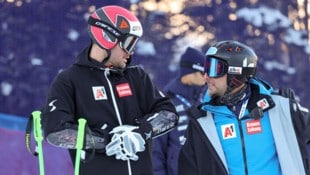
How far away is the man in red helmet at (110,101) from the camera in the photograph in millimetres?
3566

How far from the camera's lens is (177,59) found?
19.8ft

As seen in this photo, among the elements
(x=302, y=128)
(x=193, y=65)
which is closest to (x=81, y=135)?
(x=302, y=128)

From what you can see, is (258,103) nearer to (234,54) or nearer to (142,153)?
(234,54)

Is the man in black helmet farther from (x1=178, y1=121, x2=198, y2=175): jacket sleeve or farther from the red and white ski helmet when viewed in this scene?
the red and white ski helmet

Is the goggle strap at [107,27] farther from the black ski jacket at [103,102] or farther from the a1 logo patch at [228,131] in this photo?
the a1 logo patch at [228,131]

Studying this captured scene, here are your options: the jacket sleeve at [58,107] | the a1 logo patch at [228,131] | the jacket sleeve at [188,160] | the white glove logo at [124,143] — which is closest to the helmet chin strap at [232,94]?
the a1 logo patch at [228,131]

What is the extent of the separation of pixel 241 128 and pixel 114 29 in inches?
36.2

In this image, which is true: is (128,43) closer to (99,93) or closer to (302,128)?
(99,93)

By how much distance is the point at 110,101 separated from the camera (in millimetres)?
3725

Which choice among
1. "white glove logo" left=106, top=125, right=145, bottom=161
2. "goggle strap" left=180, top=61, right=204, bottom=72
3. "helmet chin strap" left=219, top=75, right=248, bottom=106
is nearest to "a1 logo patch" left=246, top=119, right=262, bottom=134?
"helmet chin strap" left=219, top=75, right=248, bottom=106

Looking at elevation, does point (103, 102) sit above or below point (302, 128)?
above

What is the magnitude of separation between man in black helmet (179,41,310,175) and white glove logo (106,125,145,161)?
19.3 inches

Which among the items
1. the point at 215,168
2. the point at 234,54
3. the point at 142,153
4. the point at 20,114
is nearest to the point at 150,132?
the point at 142,153

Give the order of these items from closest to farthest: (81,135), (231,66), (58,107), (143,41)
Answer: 1. (81,135)
2. (58,107)
3. (231,66)
4. (143,41)
